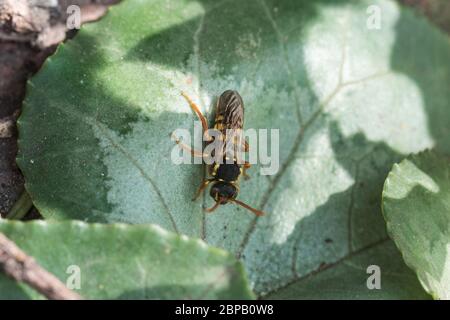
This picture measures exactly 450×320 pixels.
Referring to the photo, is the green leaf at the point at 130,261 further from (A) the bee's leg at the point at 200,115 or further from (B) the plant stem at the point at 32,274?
(A) the bee's leg at the point at 200,115

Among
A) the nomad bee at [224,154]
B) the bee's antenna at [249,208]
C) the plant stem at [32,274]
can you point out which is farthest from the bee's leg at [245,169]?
the plant stem at [32,274]

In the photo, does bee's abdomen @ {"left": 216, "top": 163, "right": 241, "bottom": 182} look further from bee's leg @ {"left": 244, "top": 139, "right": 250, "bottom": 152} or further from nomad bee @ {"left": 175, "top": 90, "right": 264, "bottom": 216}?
bee's leg @ {"left": 244, "top": 139, "right": 250, "bottom": 152}

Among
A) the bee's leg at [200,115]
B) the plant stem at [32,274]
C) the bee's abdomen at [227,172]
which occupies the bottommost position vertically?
the plant stem at [32,274]

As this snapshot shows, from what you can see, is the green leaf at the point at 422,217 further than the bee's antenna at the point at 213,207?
No

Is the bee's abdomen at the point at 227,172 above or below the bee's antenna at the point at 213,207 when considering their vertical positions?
above

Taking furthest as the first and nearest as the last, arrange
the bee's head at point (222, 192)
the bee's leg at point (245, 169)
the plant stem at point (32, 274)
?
1. the bee's leg at point (245, 169)
2. the bee's head at point (222, 192)
3. the plant stem at point (32, 274)

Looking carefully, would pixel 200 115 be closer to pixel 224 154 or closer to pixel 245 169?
pixel 224 154
